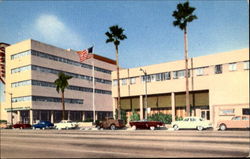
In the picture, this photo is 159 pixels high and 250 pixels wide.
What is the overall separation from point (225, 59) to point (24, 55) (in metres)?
50.7

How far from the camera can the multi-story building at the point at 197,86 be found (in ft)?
149

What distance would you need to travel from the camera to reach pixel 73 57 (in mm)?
88312

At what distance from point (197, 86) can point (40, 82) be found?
4292 cm

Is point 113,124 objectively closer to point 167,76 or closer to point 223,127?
point 223,127

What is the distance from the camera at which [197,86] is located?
167 ft

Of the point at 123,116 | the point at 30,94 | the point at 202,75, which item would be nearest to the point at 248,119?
the point at 202,75

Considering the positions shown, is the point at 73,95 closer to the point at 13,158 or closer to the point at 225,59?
the point at 225,59

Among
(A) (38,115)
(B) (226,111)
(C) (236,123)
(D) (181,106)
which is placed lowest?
(A) (38,115)

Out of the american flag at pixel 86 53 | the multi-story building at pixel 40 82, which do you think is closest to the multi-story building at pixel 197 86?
the american flag at pixel 86 53

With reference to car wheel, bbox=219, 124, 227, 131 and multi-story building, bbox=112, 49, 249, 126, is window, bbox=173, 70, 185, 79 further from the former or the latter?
car wheel, bbox=219, 124, 227, 131

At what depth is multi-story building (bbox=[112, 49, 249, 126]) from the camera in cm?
4531

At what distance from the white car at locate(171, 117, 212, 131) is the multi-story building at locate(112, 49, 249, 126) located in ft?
38.7

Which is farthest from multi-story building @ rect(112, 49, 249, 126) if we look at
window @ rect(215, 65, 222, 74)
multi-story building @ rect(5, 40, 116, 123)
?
multi-story building @ rect(5, 40, 116, 123)

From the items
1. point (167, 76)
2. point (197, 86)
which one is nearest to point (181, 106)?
point (197, 86)
